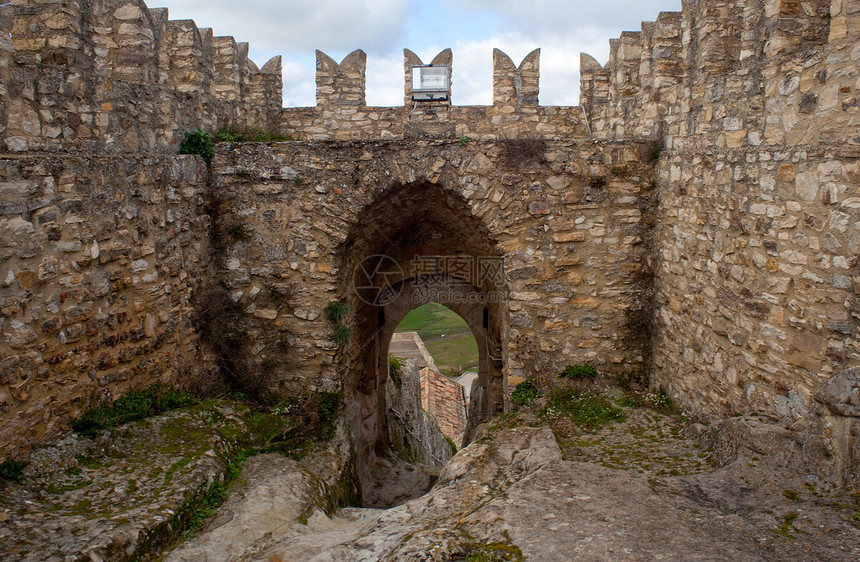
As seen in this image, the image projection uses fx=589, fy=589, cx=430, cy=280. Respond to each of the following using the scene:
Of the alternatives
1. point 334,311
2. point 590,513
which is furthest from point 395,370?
point 590,513

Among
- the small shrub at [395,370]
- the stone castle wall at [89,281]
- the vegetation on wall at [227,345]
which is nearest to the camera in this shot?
the stone castle wall at [89,281]

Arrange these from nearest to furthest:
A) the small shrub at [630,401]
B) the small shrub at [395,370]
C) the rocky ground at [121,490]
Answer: the rocky ground at [121,490] < the small shrub at [630,401] < the small shrub at [395,370]

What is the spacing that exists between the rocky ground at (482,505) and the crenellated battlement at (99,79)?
2.24 metres

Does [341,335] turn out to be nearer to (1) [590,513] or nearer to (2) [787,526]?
(1) [590,513]

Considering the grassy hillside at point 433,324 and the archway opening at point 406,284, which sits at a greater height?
the archway opening at point 406,284

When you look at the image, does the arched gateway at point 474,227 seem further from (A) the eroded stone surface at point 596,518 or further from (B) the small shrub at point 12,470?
(B) the small shrub at point 12,470

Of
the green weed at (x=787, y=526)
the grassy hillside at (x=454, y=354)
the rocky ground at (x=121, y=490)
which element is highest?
the green weed at (x=787, y=526)

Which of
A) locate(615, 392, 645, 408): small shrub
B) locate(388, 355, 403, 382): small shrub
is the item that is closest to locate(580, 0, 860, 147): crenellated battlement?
locate(615, 392, 645, 408): small shrub

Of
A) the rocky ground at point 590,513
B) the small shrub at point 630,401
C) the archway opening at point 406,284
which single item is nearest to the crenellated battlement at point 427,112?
the archway opening at point 406,284

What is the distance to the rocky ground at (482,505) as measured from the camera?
10.2 feet

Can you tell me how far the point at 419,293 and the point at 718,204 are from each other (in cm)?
481

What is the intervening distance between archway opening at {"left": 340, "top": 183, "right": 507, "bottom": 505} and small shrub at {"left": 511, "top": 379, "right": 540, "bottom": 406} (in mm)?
711

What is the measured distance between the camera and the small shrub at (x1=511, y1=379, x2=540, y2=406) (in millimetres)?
5910

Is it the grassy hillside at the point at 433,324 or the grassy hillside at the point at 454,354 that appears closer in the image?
the grassy hillside at the point at 454,354
